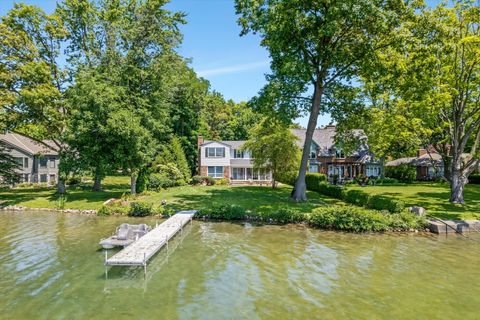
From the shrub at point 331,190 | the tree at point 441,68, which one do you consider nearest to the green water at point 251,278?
the tree at point 441,68

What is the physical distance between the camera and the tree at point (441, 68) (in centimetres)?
2350

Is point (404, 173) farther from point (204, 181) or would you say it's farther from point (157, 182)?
point (157, 182)

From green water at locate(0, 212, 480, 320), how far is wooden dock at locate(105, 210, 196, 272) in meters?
0.55

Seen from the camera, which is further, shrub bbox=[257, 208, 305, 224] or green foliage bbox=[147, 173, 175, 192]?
green foliage bbox=[147, 173, 175, 192]

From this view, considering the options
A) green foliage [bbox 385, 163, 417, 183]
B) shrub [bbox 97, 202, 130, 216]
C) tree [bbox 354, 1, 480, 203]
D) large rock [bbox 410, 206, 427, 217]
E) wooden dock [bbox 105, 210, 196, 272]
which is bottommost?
wooden dock [bbox 105, 210, 196, 272]

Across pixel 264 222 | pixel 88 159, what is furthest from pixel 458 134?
pixel 88 159

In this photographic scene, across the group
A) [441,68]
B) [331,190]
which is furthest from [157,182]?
[441,68]

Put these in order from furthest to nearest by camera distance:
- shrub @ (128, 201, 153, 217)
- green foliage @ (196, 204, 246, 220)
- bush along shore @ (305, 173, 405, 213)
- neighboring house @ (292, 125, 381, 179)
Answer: neighboring house @ (292, 125, 381, 179) < shrub @ (128, 201, 153, 217) < green foliage @ (196, 204, 246, 220) < bush along shore @ (305, 173, 405, 213)

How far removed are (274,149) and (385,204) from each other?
49.2ft

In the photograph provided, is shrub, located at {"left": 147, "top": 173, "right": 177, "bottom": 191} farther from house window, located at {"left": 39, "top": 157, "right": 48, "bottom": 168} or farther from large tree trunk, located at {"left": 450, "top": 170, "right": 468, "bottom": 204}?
large tree trunk, located at {"left": 450, "top": 170, "right": 468, "bottom": 204}

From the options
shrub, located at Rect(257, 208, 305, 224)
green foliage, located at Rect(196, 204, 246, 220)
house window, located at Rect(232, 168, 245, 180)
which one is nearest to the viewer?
shrub, located at Rect(257, 208, 305, 224)

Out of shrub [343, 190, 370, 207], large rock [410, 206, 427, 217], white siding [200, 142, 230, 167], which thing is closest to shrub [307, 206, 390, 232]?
large rock [410, 206, 427, 217]

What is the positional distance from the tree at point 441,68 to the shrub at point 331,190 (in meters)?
8.69

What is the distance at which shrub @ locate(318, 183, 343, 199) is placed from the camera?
30.0m
